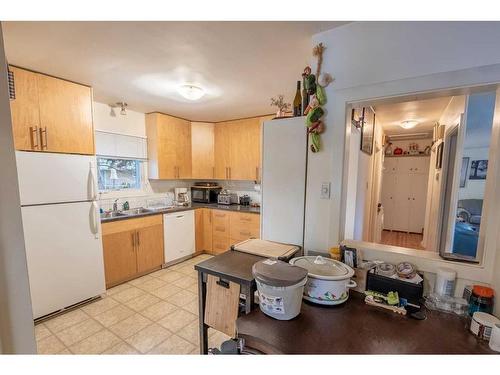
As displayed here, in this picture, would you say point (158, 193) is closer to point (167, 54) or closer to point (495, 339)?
Result: point (167, 54)

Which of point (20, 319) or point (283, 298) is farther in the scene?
point (283, 298)

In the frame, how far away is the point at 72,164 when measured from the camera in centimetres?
226

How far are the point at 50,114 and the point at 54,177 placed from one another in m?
0.59

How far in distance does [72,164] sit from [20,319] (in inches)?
74.0

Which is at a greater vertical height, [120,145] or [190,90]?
[190,90]

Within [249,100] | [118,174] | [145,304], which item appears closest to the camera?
[145,304]

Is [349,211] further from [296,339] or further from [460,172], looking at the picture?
[296,339]

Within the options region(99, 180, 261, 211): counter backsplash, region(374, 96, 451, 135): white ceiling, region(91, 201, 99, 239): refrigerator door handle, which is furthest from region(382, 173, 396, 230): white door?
region(91, 201, 99, 239): refrigerator door handle

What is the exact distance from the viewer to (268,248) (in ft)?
5.67

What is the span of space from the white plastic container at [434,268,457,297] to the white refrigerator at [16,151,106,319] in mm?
2941

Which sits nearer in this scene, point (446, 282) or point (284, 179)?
point (446, 282)

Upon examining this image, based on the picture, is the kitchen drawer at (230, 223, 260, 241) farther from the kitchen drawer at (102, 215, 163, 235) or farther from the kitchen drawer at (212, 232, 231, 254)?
the kitchen drawer at (102, 215, 163, 235)

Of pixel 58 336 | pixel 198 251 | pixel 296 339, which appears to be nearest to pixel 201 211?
pixel 198 251

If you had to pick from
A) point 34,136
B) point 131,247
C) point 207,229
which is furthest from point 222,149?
point 34,136
